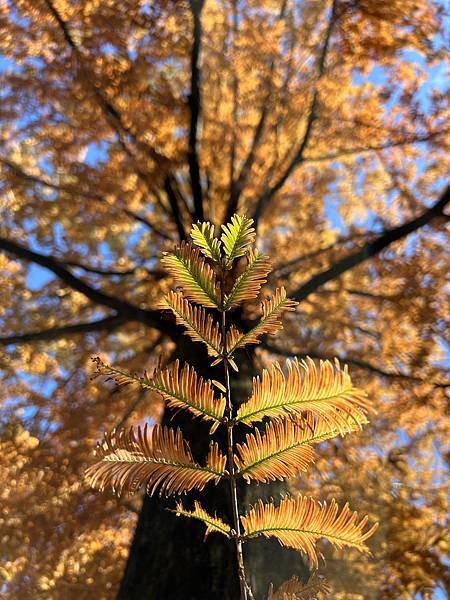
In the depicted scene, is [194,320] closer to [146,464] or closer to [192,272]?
[192,272]

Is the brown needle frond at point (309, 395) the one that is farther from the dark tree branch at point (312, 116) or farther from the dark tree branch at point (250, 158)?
the dark tree branch at point (250, 158)

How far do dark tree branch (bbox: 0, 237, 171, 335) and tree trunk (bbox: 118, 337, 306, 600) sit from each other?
165 cm

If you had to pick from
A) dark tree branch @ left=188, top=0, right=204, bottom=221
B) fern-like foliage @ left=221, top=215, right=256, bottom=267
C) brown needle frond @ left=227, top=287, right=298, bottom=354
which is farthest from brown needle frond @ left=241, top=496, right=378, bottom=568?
dark tree branch @ left=188, top=0, right=204, bottom=221

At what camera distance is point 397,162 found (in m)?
5.21

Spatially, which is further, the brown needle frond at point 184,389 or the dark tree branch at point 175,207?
the dark tree branch at point 175,207

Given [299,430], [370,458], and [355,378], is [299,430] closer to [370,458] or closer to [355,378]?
[355,378]

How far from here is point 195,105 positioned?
415 cm

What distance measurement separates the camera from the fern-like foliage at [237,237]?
2.27 ft

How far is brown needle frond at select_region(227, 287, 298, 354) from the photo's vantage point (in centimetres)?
72

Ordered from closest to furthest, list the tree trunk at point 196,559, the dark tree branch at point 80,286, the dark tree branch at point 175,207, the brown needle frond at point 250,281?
the brown needle frond at point 250,281 < the tree trunk at point 196,559 < the dark tree branch at point 80,286 < the dark tree branch at point 175,207

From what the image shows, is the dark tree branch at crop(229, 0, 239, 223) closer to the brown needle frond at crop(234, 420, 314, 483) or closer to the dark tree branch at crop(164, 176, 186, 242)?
the dark tree branch at crop(164, 176, 186, 242)

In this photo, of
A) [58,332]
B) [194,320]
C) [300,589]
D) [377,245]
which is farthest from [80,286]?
[300,589]

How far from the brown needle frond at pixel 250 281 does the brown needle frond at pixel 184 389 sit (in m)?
0.13

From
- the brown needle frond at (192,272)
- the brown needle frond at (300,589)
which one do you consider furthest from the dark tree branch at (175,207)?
the brown needle frond at (300,589)
